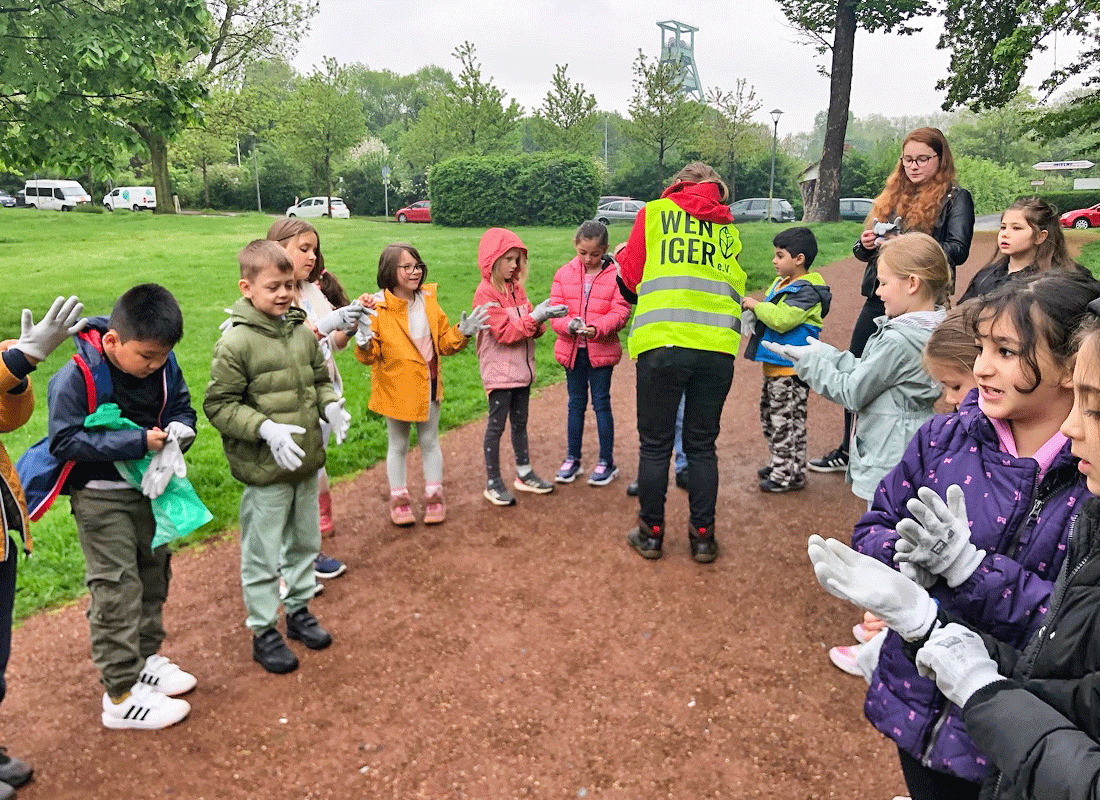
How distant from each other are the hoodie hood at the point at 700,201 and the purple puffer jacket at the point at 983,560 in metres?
2.30

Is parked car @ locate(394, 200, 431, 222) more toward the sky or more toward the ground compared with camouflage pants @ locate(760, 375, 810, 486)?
more toward the sky

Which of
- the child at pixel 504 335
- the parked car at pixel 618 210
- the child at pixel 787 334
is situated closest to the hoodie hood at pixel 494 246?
the child at pixel 504 335

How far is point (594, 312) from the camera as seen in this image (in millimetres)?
5398

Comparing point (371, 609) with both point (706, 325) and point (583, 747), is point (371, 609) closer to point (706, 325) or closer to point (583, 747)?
point (583, 747)

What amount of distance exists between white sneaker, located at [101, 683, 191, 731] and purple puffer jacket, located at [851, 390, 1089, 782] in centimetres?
266

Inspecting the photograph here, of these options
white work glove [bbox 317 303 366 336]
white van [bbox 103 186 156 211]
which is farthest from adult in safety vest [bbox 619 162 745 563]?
white van [bbox 103 186 156 211]

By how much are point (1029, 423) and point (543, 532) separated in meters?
3.31

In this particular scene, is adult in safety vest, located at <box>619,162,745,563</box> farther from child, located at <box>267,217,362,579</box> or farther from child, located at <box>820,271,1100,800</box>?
child, located at <box>820,271,1100,800</box>

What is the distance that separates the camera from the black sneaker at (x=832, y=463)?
19.2ft

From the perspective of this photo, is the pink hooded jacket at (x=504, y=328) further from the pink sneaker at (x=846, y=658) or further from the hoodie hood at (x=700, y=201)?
the pink sneaker at (x=846, y=658)

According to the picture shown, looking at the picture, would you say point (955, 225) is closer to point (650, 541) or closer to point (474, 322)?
point (650, 541)

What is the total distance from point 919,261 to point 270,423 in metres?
2.90

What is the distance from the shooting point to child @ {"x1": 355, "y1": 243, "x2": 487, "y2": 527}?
184 inches

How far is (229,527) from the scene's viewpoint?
5102 millimetres
